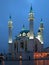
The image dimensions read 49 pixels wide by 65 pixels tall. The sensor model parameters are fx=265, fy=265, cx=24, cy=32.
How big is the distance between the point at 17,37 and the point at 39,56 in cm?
690

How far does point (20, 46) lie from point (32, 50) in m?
4.20

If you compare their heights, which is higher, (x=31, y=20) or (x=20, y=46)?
(x=31, y=20)

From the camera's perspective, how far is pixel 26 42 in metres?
56.0

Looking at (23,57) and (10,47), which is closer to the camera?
(23,57)

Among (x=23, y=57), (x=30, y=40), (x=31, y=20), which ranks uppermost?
(x=31, y=20)

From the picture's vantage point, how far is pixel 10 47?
57.8 meters

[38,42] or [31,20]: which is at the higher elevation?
[31,20]

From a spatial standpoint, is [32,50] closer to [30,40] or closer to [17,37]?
[30,40]

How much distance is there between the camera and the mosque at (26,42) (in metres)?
53.9

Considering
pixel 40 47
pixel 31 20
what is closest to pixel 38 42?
pixel 40 47

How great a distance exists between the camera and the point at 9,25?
58.2 m

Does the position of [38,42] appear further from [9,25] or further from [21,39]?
[9,25]

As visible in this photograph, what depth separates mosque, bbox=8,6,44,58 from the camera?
53.9 m

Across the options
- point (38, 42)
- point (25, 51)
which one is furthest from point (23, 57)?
point (38, 42)
